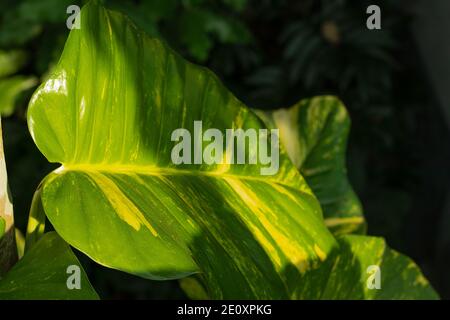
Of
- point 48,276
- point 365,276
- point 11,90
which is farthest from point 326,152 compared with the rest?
point 11,90

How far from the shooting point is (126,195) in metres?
0.67

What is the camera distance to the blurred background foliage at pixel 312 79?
1700 mm

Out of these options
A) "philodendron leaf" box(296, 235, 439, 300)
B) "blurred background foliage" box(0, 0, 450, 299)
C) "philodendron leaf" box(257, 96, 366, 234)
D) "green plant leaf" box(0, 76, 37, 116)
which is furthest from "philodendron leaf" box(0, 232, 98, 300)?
"green plant leaf" box(0, 76, 37, 116)

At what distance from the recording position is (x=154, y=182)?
718 millimetres

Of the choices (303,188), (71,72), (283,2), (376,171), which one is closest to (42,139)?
(71,72)

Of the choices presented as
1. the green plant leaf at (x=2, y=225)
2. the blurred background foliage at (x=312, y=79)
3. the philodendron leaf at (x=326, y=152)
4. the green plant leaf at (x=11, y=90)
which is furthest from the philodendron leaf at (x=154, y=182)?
the green plant leaf at (x=11, y=90)

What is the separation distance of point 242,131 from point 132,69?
6.2 inches

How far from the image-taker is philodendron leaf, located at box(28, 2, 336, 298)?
0.61 meters

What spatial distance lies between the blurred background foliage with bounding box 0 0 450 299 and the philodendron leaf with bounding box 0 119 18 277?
0.89 m

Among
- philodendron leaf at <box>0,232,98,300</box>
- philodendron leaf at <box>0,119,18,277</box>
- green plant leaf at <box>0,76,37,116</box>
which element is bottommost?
philodendron leaf at <box>0,232,98,300</box>

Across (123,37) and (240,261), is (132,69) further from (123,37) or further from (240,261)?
(240,261)

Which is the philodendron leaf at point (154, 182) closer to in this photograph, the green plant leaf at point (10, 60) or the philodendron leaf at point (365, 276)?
the philodendron leaf at point (365, 276)

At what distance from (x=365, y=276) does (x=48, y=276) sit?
45 cm

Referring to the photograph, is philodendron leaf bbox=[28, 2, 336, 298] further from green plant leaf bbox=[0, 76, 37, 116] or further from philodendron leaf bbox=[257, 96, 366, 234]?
green plant leaf bbox=[0, 76, 37, 116]
